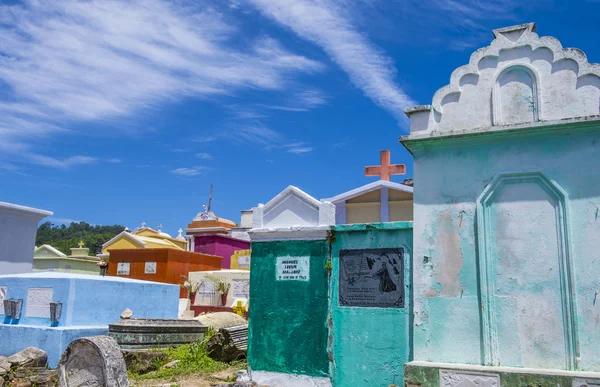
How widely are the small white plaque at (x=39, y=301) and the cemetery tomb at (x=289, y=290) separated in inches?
225

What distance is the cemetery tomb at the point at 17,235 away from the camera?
1644 centimetres

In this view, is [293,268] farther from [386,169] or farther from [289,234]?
[386,169]

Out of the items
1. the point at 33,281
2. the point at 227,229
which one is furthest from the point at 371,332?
the point at 227,229

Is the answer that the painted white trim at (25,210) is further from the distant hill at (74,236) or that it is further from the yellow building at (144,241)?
the distant hill at (74,236)

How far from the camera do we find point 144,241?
2764 centimetres

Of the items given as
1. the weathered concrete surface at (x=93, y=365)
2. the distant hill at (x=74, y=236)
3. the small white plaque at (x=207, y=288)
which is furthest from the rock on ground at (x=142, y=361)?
the distant hill at (x=74, y=236)

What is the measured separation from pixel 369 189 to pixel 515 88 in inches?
374

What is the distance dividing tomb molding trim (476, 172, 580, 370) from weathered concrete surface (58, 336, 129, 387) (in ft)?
18.3

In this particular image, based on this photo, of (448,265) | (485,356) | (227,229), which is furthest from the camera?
(227,229)

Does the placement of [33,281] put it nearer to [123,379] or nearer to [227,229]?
[123,379]

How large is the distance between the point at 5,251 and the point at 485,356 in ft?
48.0

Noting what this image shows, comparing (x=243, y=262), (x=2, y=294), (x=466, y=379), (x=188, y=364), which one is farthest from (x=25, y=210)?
(x=466, y=379)

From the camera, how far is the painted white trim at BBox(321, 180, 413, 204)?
1686 cm

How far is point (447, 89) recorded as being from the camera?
8.45 meters
